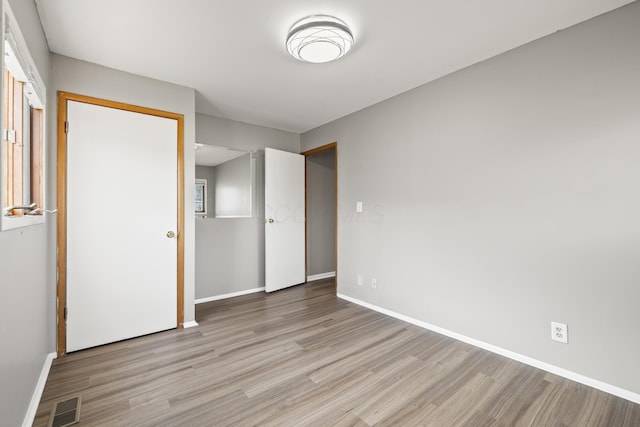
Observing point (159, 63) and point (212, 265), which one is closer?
point (159, 63)

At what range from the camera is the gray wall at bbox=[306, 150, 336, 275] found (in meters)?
4.71

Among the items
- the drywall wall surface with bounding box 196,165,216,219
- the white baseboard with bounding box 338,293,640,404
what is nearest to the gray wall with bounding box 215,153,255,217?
the drywall wall surface with bounding box 196,165,216,219

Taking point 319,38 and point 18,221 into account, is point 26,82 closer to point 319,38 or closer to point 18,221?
point 18,221

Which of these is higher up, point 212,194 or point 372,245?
point 212,194

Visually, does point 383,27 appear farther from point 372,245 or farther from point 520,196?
point 372,245

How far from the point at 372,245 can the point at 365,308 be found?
30.2 inches

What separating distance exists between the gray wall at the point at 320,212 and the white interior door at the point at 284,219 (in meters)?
0.27

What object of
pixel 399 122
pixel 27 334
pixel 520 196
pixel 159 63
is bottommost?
pixel 27 334

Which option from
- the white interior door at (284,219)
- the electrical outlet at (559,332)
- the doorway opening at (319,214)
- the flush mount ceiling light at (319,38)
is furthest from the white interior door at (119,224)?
the electrical outlet at (559,332)

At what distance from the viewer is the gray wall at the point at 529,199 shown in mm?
1797

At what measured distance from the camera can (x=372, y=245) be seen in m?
3.43

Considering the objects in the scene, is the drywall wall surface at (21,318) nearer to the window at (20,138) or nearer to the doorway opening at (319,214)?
the window at (20,138)

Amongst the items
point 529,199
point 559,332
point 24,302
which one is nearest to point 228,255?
point 24,302

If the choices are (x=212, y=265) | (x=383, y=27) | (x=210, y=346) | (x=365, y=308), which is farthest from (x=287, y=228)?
(x=383, y=27)
